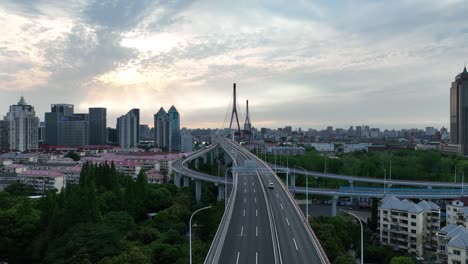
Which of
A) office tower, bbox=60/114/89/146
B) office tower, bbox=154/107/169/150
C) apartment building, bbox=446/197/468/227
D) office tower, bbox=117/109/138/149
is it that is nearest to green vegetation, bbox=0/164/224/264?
apartment building, bbox=446/197/468/227

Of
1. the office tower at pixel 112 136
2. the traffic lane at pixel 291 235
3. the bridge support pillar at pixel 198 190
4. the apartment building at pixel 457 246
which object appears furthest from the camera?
the office tower at pixel 112 136

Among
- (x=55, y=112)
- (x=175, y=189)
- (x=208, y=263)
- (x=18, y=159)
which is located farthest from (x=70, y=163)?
(x=55, y=112)

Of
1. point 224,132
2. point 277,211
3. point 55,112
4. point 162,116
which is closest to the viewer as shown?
point 277,211

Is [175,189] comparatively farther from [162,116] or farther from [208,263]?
[162,116]

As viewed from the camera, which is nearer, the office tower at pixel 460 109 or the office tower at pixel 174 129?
the office tower at pixel 460 109

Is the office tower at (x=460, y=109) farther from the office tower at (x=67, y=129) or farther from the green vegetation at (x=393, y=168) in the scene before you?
the office tower at (x=67, y=129)

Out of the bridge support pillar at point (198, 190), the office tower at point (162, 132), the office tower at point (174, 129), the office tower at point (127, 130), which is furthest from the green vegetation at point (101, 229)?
the office tower at point (162, 132)
